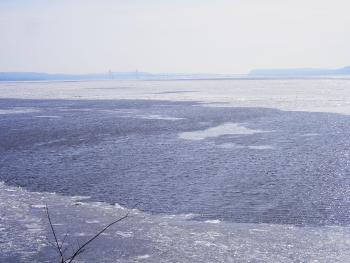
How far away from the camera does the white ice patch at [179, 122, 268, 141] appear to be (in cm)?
1421

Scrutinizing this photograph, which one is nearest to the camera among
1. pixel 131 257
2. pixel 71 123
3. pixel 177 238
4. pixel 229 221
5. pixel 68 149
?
pixel 131 257

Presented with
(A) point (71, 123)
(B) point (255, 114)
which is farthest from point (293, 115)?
(A) point (71, 123)

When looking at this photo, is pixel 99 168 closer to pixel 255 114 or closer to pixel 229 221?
pixel 229 221

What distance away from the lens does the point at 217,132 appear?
15.1 metres

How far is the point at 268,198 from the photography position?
6.99 metres

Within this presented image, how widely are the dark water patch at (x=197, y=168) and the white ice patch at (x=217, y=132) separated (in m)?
0.45

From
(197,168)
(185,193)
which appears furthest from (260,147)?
(185,193)

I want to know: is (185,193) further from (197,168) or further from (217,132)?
(217,132)

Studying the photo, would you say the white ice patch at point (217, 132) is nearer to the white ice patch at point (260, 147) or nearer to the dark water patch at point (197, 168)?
the dark water patch at point (197, 168)

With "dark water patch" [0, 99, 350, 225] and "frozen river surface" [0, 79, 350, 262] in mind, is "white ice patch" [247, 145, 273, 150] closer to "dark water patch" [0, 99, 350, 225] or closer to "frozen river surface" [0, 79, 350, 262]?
"frozen river surface" [0, 79, 350, 262]

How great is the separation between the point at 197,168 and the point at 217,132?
581 cm

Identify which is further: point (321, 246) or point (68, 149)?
point (68, 149)

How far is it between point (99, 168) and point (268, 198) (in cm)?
419

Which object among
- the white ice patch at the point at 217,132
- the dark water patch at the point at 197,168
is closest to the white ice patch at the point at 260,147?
the dark water patch at the point at 197,168
